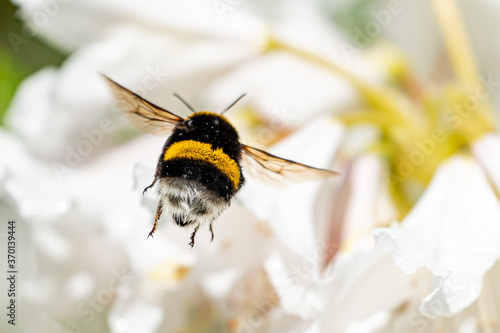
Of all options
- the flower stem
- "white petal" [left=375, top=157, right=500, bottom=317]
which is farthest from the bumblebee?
the flower stem

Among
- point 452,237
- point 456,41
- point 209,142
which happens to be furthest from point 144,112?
point 456,41

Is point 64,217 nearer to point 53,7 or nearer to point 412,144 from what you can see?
point 53,7

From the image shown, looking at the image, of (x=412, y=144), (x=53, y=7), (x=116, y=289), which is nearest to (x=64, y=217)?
(x=116, y=289)

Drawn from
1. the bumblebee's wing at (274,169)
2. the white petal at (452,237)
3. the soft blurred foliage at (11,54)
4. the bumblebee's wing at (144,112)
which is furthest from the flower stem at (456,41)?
the soft blurred foliage at (11,54)

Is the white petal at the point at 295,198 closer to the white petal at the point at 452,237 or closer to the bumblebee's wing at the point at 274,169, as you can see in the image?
the bumblebee's wing at the point at 274,169

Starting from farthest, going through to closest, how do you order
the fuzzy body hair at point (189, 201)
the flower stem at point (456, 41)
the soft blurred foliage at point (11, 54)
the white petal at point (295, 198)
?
the soft blurred foliage at point (11, 54), the flower stem at point (456, 41), the white petal at point (295, 198), the fuzzy body hair at point (189, 201)

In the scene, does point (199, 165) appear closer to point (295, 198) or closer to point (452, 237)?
point (295, 198)
